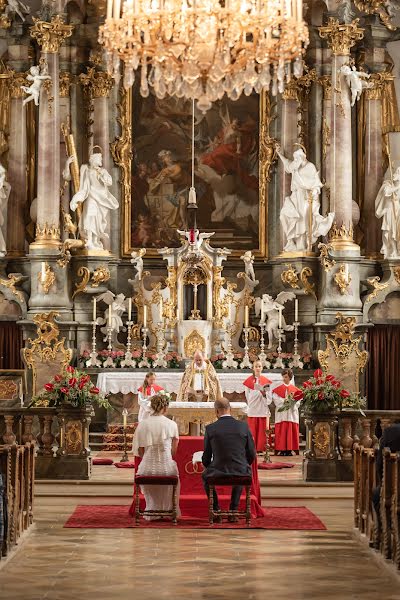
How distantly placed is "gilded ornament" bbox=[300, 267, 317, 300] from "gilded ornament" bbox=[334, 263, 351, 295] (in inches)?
25.8

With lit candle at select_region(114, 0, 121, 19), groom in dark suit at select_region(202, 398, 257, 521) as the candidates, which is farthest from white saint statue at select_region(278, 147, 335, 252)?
groom in dark suit at select_region(202, 398, 257, 521)

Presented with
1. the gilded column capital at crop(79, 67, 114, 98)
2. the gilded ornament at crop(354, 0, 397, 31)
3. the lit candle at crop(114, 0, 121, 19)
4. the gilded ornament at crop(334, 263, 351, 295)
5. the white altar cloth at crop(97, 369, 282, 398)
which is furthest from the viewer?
the gilded column capital at crop(79, 67, 114, 98)

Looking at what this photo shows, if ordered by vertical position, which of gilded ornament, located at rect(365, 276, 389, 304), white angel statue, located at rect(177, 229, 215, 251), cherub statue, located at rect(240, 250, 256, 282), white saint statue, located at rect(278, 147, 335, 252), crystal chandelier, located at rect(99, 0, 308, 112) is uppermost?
crystal chandelier, located at rect(99, 0, 308, 112)

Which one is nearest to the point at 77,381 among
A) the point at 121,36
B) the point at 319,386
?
the point at 319,386

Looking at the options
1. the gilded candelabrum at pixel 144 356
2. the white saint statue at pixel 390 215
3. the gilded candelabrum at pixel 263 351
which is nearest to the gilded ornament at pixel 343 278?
the white saint statue at pixel 390 215

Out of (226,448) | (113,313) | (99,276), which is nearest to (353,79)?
(99,276)

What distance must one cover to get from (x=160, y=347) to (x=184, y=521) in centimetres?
958

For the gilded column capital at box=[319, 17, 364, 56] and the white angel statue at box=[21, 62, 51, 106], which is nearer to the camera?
the white angel statue at box=[21, 62, 51, 106]

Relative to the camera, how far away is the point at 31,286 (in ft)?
81.2

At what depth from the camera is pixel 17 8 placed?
25.4m

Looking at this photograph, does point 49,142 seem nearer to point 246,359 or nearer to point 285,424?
point 246,359

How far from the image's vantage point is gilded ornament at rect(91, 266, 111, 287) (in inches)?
979

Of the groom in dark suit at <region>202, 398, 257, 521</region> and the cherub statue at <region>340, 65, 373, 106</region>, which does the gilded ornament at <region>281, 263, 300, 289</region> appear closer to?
the cherub statue at <region>340, 65, 373, 106</region>

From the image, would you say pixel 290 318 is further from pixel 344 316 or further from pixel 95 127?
pixel 95 127
